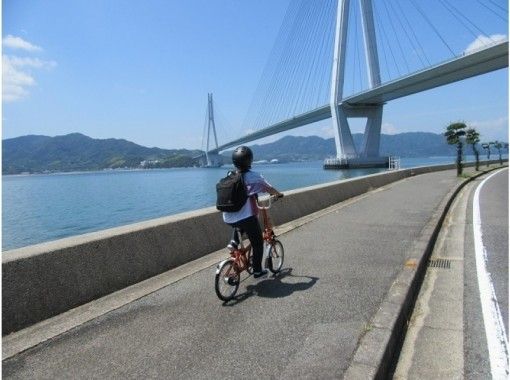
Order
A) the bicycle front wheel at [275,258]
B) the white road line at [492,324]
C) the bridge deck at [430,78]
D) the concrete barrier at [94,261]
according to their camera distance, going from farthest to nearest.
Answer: the bridge deck at [430,78] → the bicycle front wheel at [275,258] → the concrete barrier at [94,261] → the white road line at [492,324]

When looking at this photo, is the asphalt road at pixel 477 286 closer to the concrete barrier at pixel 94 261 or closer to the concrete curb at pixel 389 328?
the concrete curb at pixel 389 328

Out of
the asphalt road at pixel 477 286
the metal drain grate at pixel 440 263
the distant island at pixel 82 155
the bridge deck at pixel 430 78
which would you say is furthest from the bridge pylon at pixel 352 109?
the distant island at pixel 82 155

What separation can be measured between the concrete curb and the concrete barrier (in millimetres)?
2543

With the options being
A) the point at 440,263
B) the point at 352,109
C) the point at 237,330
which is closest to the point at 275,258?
the point at 237,330

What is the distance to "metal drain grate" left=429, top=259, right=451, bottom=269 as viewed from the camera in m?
5.85

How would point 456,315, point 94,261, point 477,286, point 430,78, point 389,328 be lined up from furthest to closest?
point 430,78
point 477,286
point 94,261
point 456,315
point 389,328

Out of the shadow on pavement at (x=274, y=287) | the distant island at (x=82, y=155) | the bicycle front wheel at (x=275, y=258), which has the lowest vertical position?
the shadow on pavement at (x=274, y=287)

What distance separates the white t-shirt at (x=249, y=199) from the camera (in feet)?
14.4

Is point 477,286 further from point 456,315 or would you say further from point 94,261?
point 94,261

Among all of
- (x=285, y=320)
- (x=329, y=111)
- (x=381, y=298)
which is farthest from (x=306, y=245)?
(x=329, y=111)

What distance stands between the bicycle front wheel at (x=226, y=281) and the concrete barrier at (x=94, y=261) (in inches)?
43.9

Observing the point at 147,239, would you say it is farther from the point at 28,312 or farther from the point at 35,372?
the point at 35,372

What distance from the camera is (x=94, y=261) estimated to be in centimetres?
420

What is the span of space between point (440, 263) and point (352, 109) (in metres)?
61.1
